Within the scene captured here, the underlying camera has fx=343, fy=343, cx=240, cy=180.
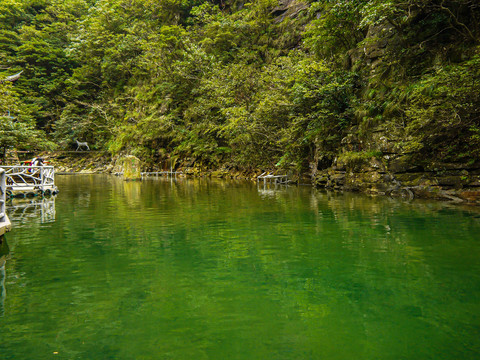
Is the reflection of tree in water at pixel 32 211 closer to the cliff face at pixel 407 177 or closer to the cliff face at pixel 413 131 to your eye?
the cliff face at pixel 413 131

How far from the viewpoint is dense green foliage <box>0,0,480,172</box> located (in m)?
12.8

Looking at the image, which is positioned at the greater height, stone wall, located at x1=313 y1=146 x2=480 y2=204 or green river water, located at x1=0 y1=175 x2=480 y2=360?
stone wall, located at x1=313 y1=146 x2=480 y2=204

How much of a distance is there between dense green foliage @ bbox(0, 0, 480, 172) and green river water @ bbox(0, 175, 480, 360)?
7.13 metres

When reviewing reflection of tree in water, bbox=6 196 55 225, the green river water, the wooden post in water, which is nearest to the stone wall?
the green river water

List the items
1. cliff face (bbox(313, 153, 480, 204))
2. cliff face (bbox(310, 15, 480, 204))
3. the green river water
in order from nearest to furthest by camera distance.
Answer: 1. the green river water
2. cliff face (bbox(310, 15, 480, 204))
3. cliff face (bbox(313, 153, 480, 204))

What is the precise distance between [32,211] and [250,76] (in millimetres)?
23152

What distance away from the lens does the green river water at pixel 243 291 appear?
290 cm

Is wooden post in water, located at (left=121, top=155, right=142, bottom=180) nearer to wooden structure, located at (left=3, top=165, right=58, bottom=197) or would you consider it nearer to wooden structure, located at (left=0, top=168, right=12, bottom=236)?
wooden structure, located at (left=3, top=165, right=58, bottom=197)

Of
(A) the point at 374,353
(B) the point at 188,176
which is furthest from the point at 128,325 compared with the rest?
(B) the point at 188,176

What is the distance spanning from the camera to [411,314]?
346 centimetres

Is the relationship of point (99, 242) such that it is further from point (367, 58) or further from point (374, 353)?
point (367, 58)

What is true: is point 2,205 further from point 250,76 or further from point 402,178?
point 250,76

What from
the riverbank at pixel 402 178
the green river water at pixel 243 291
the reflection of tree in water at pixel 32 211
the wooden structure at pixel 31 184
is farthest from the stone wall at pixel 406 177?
the wooden structure at pixel 31 184

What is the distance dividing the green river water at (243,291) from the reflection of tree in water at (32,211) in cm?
74
